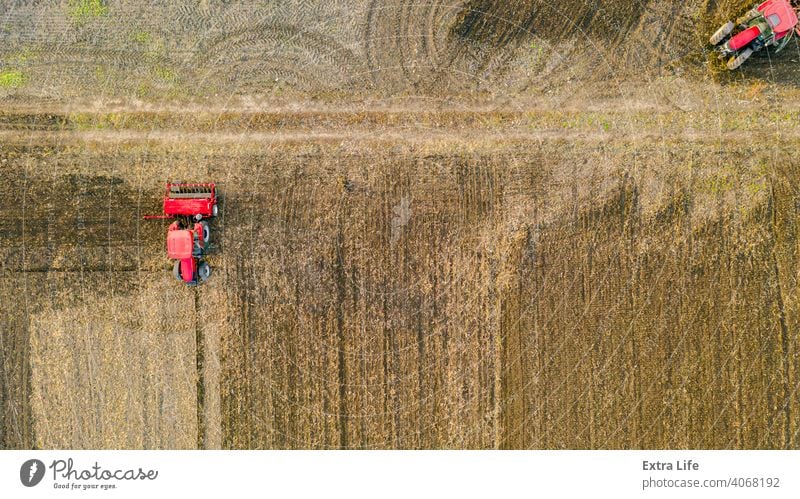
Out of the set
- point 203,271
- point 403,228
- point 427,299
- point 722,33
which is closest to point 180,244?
point 203,271

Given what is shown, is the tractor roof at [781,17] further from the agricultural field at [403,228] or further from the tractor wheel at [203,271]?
the tractor wheel at [203,271]

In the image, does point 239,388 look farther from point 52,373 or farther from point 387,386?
point 52,373

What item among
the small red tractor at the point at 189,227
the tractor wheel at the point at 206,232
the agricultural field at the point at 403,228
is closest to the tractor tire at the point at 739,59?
the agricultural field at the point at 403,228

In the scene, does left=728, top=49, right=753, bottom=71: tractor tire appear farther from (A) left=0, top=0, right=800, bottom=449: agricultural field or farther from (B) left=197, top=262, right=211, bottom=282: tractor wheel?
(B) left=197, top=262, right=211, bottom=282: tractor wheel

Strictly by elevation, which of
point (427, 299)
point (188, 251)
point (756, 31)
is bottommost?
point (427, 299)

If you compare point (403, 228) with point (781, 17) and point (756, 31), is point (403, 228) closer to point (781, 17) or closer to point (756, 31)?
point (756, 31)
